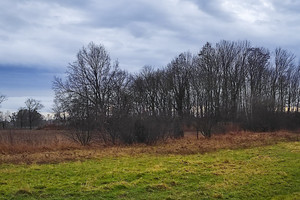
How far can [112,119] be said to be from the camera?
2050cm

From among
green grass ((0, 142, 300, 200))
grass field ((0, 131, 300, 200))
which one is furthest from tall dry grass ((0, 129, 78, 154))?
green grass ((0, 142, 300, 200))

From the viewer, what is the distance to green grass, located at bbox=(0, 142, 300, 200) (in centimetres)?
628

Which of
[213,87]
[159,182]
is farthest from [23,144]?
[213,87]

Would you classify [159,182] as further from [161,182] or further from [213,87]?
[213,87]

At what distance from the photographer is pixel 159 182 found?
733 cm

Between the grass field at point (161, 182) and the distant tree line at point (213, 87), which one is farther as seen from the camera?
the distant tree line at point (213, 87)

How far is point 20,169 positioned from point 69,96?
1121 inches

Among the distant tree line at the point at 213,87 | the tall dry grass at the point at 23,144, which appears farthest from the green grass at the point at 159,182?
the distant tree line at the point at 213,87

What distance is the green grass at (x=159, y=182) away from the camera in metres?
6.28

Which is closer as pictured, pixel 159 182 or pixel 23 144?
pixel 159 182

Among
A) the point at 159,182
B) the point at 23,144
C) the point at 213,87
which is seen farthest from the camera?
the point at 213,87

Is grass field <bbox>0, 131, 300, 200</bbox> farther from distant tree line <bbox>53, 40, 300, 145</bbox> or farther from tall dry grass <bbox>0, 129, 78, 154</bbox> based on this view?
distant tree line <bbox>53, 40, 300, 145</bbox>

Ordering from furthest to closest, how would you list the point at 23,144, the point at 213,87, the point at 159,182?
the point at 213,87
the point at 23,144
the point at 159,182

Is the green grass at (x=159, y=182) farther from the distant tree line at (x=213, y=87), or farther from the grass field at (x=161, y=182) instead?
the distant tree line at (x=213, y=87)
